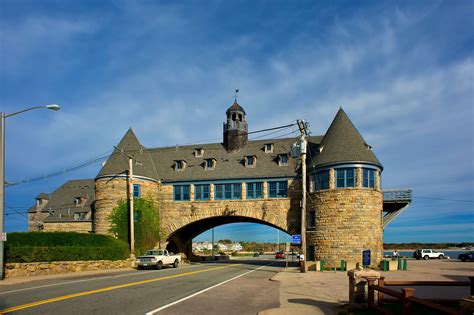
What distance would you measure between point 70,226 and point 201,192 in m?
20.4

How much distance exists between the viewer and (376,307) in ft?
35.6

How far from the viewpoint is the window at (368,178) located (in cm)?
3556

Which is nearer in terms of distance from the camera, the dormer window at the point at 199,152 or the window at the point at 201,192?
the window at the point at 201,192

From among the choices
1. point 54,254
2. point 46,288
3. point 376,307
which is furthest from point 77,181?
point 376,307

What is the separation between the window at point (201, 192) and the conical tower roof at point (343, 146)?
12302mm

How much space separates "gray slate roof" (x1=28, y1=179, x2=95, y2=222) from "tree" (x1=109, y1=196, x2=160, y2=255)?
14931 millimetres

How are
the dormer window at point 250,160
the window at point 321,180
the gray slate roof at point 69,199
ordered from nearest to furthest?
the window at point 321,180, the dormer window at point 250,160, the gray slate roof at point 69,199

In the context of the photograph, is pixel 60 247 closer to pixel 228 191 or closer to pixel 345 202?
pixel 228 191

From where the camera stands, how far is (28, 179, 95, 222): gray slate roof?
55875mm

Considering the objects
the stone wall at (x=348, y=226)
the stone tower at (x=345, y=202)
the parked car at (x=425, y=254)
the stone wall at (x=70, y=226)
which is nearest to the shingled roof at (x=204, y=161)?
the stone tower at (x=345, y=202)

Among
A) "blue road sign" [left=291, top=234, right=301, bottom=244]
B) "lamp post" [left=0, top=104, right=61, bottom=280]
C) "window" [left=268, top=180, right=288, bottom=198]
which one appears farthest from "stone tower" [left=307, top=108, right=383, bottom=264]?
"lamp post" [left=0, top=104, right=61, bottom=280]

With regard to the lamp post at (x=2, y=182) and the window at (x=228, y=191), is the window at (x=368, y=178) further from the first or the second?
the lamp post at (x=2, y=182)

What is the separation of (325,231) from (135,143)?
23.5 m

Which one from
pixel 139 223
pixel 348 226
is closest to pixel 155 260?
pixel 139 223
